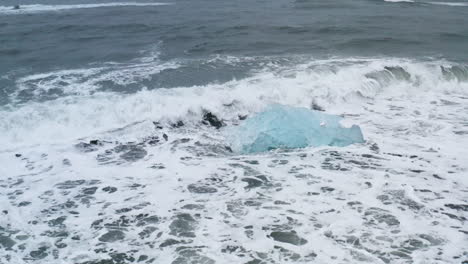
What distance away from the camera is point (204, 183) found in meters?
8.06

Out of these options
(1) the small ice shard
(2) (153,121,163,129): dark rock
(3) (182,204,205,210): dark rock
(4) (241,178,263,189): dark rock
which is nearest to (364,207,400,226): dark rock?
(4) (241,178,263,189): dark rock

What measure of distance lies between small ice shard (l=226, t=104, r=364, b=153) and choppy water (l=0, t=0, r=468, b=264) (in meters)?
0.31

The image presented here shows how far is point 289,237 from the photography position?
6504mm

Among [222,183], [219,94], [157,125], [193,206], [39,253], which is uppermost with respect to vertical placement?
[219,94]

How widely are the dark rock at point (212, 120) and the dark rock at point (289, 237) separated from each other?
14.7ft

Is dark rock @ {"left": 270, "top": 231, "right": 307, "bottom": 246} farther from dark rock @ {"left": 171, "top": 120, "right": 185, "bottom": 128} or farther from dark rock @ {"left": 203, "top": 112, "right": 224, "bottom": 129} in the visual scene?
dark rock @ {"left": 171, "top": 120, "right": 185, "bottom": 128}

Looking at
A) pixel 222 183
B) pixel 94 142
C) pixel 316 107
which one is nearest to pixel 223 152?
pixel 222 183

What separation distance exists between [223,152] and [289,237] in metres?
3.19

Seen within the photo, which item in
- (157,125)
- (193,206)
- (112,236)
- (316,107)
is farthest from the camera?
(316,107)

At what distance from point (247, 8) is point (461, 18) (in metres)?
11.4

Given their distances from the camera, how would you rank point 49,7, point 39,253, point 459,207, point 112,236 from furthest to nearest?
point 49,7, point 459,207, point 112,236, point 39,253

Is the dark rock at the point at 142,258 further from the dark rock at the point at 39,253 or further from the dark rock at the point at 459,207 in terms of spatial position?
the dark rock at the point at 459,207

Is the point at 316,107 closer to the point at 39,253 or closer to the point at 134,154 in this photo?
the point at 134,154

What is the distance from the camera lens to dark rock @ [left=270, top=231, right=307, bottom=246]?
251 inches
